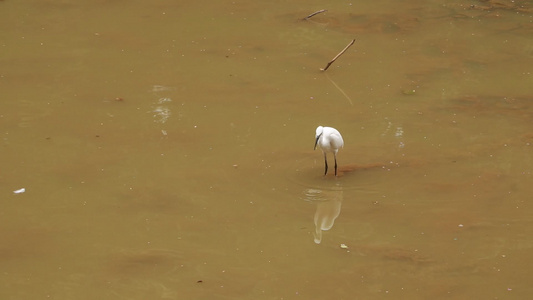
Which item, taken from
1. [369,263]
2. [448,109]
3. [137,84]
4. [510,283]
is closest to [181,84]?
[137,84]

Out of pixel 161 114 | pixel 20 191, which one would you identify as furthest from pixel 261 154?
pixel 20 191

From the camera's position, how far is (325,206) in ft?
23.4

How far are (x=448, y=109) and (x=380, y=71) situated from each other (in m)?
1.24

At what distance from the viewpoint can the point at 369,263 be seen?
631 cm

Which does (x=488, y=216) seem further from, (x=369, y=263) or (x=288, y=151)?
(x=288, y=151)

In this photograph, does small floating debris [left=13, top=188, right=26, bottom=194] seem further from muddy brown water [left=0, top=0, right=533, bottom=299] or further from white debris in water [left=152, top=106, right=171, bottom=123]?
white debris in water [left=152, top=106, right=171, bottom=123]

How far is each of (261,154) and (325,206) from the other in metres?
1.07

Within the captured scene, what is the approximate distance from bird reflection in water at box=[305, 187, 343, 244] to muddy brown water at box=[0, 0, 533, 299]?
0.02 meters

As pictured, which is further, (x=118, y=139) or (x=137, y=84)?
(x=137, y=84)

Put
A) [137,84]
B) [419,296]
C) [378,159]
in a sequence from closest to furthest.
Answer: [419,296], [378,159], [137,84]

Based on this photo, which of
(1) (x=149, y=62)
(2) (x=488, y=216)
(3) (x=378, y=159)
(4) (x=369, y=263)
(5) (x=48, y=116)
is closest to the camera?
(4) (x=369, y=263)

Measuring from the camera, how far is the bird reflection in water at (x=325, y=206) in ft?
22.5

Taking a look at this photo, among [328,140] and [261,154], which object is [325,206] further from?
[261,154]

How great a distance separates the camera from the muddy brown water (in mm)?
6223
